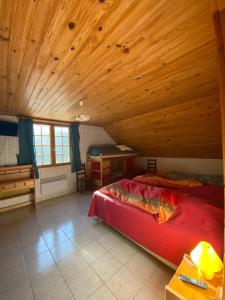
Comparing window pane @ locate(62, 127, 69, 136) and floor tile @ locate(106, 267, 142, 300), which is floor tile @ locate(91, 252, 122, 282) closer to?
floor tile @ locate(106, 267, 142, 300)

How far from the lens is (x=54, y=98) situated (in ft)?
7.83

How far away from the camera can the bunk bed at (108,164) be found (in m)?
4.38

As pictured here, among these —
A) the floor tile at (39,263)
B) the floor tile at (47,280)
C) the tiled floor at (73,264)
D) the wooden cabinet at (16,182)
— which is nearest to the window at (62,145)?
the wooden cabinet at (16,182)

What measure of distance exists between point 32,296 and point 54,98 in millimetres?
2555

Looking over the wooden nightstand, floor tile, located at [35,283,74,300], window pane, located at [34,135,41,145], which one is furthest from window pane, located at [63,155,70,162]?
the wooden nightstand

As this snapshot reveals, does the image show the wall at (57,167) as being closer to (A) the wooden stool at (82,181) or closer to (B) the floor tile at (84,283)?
(A) the wooden stool at (82,181)

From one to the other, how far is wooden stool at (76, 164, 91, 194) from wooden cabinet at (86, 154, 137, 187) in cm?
18

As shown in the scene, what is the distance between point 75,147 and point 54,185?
126 cm

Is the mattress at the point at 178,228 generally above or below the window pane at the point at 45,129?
below

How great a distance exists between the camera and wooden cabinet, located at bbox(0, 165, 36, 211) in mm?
3154

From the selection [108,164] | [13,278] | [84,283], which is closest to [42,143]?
[108,164]

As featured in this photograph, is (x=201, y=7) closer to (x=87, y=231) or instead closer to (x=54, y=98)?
(x=54, y=98)

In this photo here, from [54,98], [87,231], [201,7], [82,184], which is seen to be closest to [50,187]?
[82,184]

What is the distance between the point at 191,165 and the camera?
165 inches
